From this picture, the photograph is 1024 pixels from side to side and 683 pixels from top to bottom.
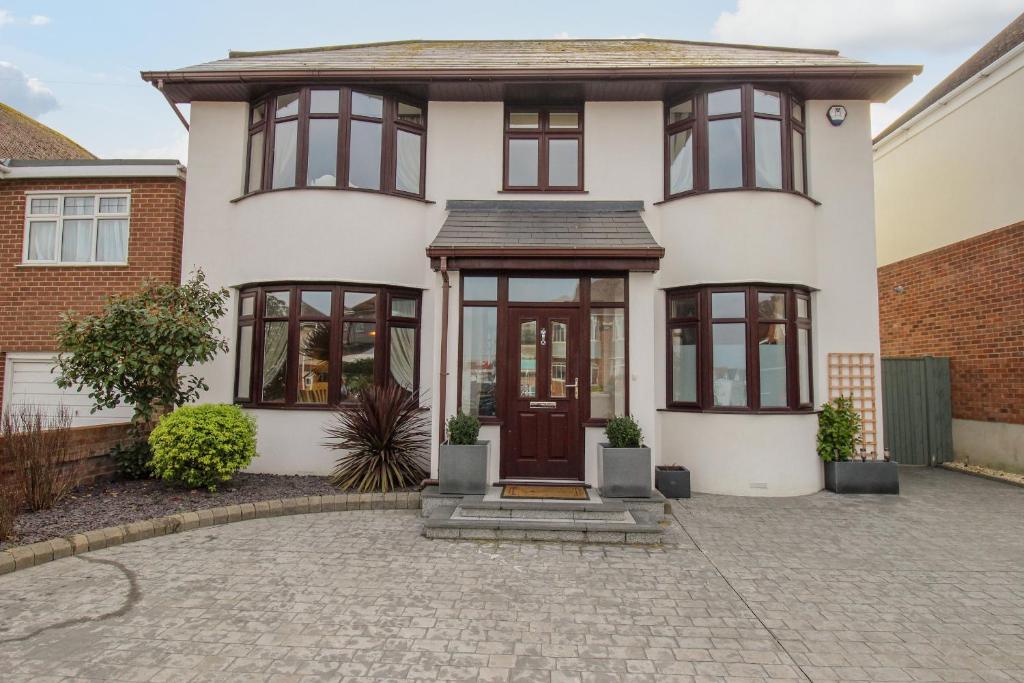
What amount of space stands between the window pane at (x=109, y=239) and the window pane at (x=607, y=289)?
782 centimetres

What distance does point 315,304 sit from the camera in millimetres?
8109

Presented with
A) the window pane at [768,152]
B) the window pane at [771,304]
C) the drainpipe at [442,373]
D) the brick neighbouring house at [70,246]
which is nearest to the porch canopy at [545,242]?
the drainpipe at [442,373]

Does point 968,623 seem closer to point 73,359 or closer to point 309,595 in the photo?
point 309,595

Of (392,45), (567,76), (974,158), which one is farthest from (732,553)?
(392,45)

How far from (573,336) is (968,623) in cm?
464

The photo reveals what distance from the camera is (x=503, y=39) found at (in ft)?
35.4

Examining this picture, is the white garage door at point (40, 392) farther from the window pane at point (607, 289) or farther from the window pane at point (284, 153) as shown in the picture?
the window pane at point (607, 289)

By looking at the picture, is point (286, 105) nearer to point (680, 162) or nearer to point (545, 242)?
point (545, 242)

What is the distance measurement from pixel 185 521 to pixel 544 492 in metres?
3.94

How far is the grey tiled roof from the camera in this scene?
6.98m

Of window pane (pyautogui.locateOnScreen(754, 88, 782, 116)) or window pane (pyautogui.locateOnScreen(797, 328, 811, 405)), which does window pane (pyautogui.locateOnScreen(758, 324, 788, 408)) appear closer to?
window pane (pyautogui.locateOnScreen(797, 328, 811, 405))

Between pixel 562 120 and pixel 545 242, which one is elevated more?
pixel 562 120

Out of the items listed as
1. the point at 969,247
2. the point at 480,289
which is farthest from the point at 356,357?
the point at 969,247

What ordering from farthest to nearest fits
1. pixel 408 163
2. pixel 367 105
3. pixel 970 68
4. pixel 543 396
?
pixel 970 68
pixel 408 163
pixel 367 105
pixel 543 396
